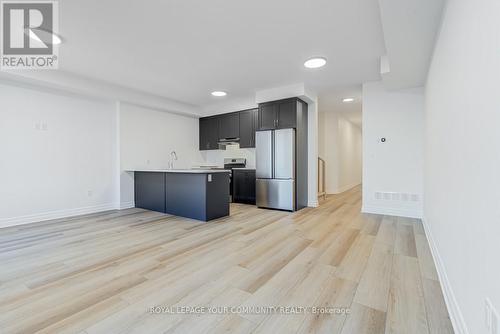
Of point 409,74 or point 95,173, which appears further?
point 95,173

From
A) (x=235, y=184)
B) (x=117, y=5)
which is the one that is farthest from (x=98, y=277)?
(x=235, y=184)

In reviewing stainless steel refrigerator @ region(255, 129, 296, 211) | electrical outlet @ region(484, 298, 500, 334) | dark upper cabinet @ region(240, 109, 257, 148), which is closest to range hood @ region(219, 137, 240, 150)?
dark upper cabinet @ region(240, 109, 257, 148)

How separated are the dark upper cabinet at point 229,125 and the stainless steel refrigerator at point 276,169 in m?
1.05

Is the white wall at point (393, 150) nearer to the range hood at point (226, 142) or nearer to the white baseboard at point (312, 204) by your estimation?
the white baseboard at point (312, 204)

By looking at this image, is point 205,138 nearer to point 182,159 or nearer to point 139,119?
point 182,159

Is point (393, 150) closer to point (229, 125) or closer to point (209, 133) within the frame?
point (229, 125)

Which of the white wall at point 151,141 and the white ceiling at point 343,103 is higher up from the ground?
the white ceiling at point 343,103

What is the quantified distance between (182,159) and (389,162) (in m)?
4.86

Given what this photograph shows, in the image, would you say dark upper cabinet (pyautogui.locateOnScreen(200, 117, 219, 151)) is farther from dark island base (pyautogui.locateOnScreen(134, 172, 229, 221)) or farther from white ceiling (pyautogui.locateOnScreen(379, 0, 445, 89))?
white ceiling (pyautogui.locateOnScreen(379, 0, 445, 89))

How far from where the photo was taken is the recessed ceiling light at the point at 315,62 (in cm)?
325

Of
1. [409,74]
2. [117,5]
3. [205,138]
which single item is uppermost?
[117,5]

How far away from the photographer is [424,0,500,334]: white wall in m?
0.87

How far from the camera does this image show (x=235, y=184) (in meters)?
5.60

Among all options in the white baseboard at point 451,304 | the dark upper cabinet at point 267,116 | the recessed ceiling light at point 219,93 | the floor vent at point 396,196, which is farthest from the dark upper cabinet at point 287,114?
the white baseboard at point 451,304
